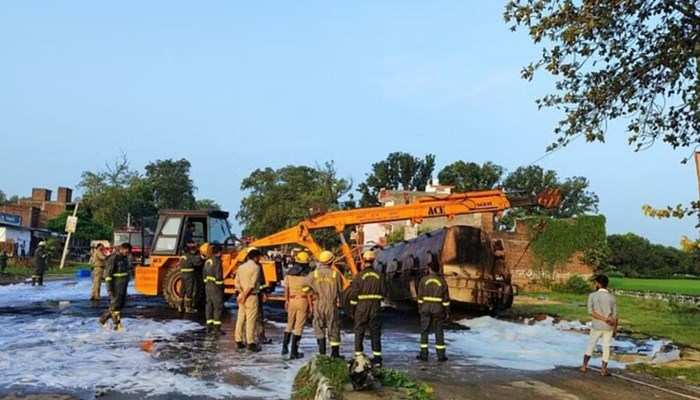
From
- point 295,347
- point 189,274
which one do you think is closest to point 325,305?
point 295,347

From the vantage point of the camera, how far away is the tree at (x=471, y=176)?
81.6 m

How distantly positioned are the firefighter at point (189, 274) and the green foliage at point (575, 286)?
68.7 feet

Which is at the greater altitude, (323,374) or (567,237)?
(567,237)

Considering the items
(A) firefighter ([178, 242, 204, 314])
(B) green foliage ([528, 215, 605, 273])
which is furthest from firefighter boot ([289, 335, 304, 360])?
(B) green foliage ([528, 215, 605, 273])

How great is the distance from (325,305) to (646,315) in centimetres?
1500

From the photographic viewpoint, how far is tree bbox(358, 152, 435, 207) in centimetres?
8851

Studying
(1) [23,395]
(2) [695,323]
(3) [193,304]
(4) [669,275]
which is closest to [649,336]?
(2) [695,323]

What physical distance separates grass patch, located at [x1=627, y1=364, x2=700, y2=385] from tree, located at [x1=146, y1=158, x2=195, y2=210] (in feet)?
348

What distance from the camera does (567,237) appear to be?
3606cm

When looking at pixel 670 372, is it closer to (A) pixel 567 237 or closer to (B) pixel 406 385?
(B) pixel 406 385

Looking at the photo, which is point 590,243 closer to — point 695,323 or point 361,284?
point 695,323

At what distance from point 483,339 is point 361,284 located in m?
4.84

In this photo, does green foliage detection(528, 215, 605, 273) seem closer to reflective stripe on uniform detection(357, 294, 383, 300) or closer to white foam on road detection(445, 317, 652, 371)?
white foam on road detection(445, 317, 652, 371)

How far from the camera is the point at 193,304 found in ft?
60.7
